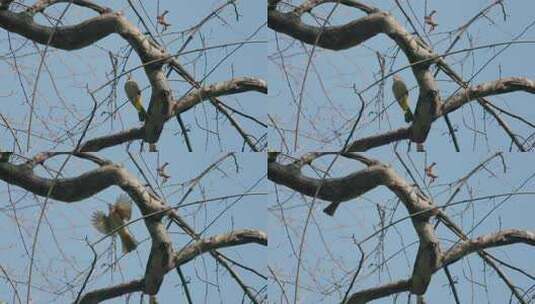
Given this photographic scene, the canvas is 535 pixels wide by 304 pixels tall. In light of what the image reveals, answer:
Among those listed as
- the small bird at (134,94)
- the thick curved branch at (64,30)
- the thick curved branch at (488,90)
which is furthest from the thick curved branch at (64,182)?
the thick curved branch at (488,90)

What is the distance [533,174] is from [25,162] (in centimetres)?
102

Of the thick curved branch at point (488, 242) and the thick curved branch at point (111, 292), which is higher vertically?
the thick curved branch at point (488, 242)

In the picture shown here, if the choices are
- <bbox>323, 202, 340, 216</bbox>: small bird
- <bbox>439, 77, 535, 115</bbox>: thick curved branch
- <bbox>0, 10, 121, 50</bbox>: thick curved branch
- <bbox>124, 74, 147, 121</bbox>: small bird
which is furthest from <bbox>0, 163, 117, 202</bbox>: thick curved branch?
<bbox>439, 77, 535, 115</bbox>: thick curved branch

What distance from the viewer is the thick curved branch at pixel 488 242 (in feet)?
7.36

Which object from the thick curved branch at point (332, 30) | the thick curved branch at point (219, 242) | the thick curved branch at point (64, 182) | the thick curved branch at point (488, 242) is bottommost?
the thick curved branch at point (488, 242)

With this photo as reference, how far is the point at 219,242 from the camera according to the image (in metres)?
2.25

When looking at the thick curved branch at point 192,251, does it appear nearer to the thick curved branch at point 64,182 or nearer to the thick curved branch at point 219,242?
the thick curved branch at point 219,242

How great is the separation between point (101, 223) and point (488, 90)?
31.6 inches

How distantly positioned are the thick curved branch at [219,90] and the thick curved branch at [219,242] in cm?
26

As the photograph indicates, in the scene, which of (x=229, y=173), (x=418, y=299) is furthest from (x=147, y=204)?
(x=418, y=299)

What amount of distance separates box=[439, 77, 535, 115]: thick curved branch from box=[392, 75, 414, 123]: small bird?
6 cm

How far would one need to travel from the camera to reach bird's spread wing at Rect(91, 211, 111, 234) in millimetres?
2254

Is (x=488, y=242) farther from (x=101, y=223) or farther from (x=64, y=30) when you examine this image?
(x=64, y=30)

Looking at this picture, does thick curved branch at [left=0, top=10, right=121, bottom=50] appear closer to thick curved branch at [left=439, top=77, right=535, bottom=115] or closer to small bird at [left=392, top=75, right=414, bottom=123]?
small bird at [left=392, top=75, right=414, bottom=123]
